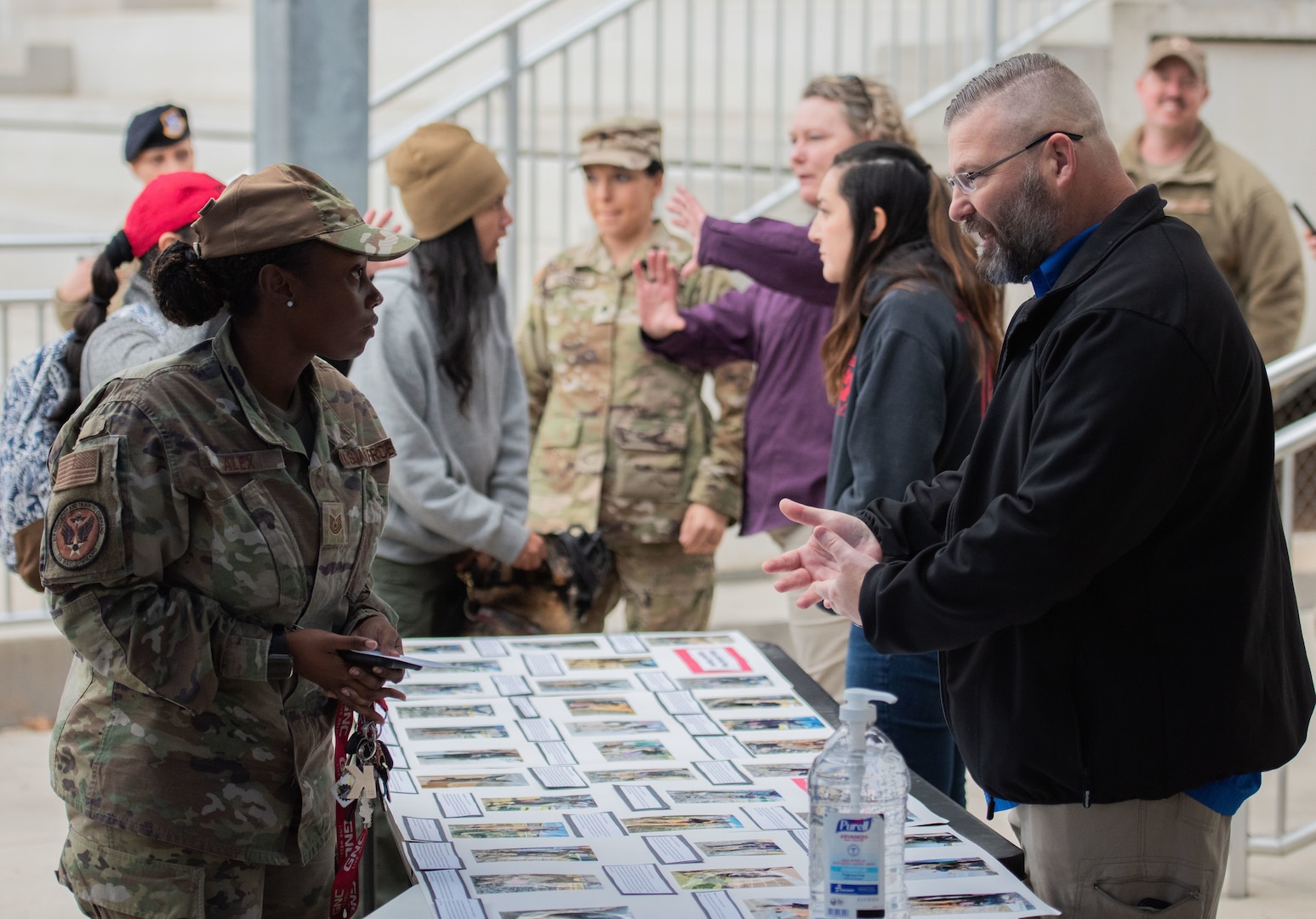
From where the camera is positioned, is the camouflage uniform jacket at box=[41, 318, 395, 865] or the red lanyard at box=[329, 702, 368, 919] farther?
the red lanyard at box=[329, 702, 368, 919]

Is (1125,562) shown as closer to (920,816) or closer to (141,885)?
(920,816)

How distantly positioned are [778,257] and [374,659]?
204 cm

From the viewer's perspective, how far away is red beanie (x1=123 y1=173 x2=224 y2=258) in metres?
2.95

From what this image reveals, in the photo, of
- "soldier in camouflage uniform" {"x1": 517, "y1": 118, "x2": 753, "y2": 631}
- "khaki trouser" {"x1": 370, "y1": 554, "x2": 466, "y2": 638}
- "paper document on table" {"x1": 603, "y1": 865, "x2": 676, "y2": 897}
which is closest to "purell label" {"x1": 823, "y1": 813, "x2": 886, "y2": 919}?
"paper document on table" {"x1": 603, "y1": 865, "x2": 676, "y2": 897}

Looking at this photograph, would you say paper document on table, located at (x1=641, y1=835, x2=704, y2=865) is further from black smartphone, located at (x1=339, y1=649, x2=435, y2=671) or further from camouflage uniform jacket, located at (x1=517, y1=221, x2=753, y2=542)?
camouflage uniform jacket, located at (x1=517, y1=221, x2=753, y2=542)

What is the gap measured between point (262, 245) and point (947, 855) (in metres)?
1.32

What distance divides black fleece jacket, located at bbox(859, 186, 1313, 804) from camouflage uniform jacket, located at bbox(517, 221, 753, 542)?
7.12ft

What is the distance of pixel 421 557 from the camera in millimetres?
3596

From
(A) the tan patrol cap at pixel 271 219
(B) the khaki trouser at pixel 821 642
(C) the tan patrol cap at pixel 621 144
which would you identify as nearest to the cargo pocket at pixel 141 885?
(A) the tan patrol cap at pixel 271 219

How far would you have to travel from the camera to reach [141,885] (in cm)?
192

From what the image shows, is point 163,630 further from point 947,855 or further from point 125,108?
point 125,108

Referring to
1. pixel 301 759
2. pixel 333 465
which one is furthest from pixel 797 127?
pixel 301 759

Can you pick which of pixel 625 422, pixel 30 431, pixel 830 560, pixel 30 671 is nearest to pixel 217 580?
pixel 830 560

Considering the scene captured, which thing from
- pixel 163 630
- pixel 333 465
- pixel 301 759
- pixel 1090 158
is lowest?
pixel 301 759
